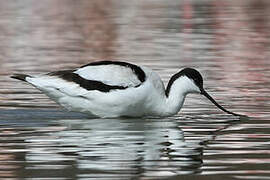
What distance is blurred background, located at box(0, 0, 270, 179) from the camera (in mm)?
10703

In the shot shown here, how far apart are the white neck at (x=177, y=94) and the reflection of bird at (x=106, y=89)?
6.7 inches

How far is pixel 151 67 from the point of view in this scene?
21.3 m

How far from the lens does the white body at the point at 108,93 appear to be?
→ 14.0 metres

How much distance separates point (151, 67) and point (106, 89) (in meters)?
7.39

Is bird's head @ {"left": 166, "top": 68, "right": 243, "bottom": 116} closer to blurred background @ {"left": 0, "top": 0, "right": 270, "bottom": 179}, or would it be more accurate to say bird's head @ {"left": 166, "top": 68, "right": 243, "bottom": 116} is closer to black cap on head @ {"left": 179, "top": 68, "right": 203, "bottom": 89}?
black cap on head @ {"left": 179, "top": 68, "right": 203, "bottom": 89}

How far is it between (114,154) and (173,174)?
50.9 inches

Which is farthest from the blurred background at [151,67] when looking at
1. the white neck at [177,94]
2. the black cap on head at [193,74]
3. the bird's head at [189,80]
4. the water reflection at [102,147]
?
the black cap on head at [193,74]

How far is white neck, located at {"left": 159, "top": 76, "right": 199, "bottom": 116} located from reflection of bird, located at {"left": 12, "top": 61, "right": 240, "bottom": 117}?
171 millimetres

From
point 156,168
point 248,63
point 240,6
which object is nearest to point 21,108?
point 156,168

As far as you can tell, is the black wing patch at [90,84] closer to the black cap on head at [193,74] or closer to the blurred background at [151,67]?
the blurred background at [151,67]

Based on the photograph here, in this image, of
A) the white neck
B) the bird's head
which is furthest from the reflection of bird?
the bird's head

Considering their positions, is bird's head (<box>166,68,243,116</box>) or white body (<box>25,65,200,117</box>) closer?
white body (<box>25,65,200,117</box>)

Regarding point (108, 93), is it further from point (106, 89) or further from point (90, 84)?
point (90, 84)

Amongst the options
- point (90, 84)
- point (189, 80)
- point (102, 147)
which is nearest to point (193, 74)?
point (189, 80)
